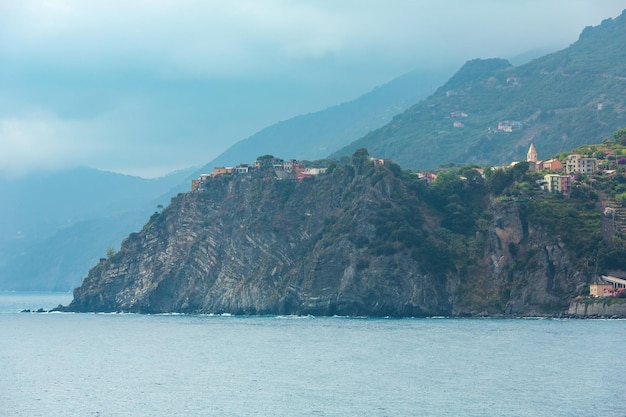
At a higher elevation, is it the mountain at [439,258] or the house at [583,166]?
the house at [583,166]

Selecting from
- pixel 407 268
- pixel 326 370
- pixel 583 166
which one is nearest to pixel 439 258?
pixel 407 268

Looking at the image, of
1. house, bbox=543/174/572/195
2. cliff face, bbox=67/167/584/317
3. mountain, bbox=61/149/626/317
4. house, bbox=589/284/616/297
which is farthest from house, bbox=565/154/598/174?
house, bbox=589/284/616/297

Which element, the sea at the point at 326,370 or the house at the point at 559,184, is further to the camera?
the house at the point at 559,184

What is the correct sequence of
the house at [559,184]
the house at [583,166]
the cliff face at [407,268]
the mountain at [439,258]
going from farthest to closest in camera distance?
the house at [583,166], the house at [559,184], the cliff face at [407,268], the mountain at [439,258]

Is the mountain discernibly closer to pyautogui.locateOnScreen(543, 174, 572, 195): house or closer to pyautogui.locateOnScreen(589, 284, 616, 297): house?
pyautogui.locateOnScreen(543, 174, 572, 195): house

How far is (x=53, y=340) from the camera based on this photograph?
152m

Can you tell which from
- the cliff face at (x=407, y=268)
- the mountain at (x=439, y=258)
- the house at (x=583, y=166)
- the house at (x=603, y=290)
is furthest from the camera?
the house at (x=583, y=166)

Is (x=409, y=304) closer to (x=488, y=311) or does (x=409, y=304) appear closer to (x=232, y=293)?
(x=488, y=311)

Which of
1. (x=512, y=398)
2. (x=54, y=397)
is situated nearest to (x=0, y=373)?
(x=54, y=397)

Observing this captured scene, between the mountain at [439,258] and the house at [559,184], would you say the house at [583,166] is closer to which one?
the mountain at [439,258]

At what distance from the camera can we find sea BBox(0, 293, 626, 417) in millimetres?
88750

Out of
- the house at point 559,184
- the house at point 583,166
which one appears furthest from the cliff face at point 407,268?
the house at point 583,166

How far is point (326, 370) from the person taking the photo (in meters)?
108

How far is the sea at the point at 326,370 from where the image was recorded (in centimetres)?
8875
